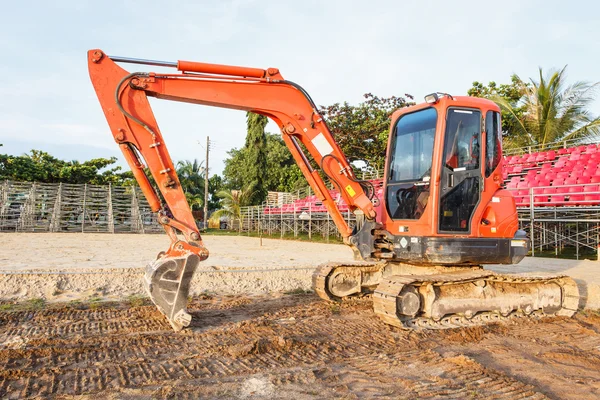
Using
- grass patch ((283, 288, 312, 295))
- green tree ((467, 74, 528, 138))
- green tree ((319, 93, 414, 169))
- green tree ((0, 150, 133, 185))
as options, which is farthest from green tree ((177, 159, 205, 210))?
grass patch ((283, 288, 312, 295))

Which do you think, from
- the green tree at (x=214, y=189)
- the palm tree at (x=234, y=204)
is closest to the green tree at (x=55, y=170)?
the palm tree at (x=234, y=204)

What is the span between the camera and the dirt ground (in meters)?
3.67

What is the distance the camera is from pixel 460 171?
19.2 feet

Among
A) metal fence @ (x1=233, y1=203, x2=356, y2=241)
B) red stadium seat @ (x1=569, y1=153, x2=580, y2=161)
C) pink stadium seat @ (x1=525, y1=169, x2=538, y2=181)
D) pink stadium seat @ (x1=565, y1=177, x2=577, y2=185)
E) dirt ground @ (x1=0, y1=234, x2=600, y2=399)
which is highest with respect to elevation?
red stadium seat @ (x1=569, y1=153, x2=580, y2=161)

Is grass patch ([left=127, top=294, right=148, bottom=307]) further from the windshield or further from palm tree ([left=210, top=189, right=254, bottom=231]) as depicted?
palm tree ([left=210, top=189, right=254, bottom=231])

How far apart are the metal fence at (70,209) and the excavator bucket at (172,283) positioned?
77.2 ft

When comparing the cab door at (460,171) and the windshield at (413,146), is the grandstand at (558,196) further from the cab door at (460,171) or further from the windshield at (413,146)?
the cab door at (460,171)

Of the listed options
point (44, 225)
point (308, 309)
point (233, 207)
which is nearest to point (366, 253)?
point (308, 309)

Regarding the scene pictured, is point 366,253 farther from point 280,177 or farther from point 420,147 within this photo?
point 280,177

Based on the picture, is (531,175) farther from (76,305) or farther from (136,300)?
(76,305)

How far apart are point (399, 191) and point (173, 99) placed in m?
3.16

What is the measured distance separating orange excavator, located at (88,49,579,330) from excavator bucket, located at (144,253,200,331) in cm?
1

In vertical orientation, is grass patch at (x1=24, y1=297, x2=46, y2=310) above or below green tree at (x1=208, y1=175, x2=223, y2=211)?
below

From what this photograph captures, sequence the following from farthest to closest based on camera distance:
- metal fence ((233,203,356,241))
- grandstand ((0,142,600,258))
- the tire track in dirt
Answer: metal fence ((233,203,356,241)) < grandstand ((0,142,600,258)) < the tire track in dirt
